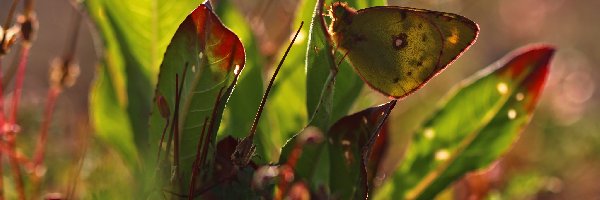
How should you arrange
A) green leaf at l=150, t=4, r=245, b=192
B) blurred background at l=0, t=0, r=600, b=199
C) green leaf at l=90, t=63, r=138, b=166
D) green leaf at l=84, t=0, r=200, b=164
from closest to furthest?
green leaf at l=150, t=4, r=245, b=192, green leaf at l=84, t=0, r=200, b=164, green leaf at l=90, t=63, r=138, b=166, blurred background at l=0, t=0, r=600, b=199

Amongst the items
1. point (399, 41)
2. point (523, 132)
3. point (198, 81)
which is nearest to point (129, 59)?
point (198, 81)

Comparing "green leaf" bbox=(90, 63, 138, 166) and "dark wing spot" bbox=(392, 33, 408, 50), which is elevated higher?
"dark wing spot" bbox=(392, 33, 408, 50)

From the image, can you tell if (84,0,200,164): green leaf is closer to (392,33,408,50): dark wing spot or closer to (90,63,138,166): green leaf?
(90,63,138,166): green leaf

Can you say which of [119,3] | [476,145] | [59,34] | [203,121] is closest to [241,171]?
[203,121]

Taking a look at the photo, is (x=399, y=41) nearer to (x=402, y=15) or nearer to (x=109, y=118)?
(x=402, y=15)

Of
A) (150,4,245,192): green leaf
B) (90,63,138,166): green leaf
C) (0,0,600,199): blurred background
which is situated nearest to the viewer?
(150,4,245,192): green leaf

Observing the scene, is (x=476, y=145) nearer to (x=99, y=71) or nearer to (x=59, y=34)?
(x=99, y=71)

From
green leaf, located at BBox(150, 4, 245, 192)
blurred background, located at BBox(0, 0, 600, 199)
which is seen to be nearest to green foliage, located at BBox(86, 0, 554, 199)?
green leaf, located at BBox(150, 4, 245, 192)
